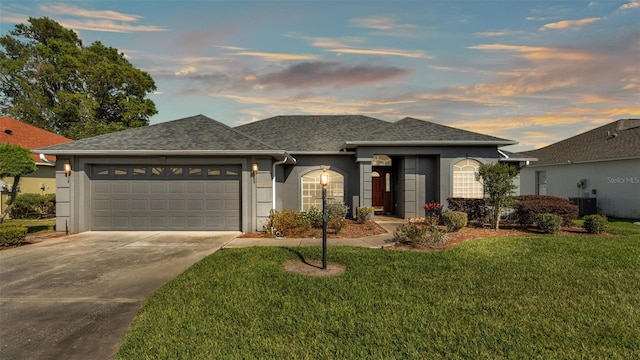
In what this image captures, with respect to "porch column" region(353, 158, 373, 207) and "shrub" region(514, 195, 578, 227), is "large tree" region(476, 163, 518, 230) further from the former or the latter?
"porch column" region(353, 158, 373, 207)

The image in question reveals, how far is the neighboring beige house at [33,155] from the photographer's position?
15.4m

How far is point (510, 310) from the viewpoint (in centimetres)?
420

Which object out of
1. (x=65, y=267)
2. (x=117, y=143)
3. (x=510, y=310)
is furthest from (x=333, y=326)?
(x=117, y=143)

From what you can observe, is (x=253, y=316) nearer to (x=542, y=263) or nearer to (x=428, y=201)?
(x=542, y=263)

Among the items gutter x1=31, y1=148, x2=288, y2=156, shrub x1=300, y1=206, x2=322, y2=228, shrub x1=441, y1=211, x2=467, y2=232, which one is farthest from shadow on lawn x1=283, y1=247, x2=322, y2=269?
shrub x1=441, y1=211, x2=467, y2=232

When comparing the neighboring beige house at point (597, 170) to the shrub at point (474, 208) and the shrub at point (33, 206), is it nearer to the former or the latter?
the shrub at point (474, 208)

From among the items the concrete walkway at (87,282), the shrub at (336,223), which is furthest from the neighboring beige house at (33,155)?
the shrub at (336,223)

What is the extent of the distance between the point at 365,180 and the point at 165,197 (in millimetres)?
8216

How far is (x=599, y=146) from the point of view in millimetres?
17016

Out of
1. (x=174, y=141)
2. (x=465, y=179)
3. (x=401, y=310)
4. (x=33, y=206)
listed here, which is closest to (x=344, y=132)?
(x=465, y=179)

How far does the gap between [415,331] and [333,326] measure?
40.9 inches

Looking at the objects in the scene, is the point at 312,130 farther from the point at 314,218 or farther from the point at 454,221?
the point at 454,221

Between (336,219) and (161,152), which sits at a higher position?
(161,152)

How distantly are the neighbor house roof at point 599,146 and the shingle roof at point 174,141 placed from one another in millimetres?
17922
